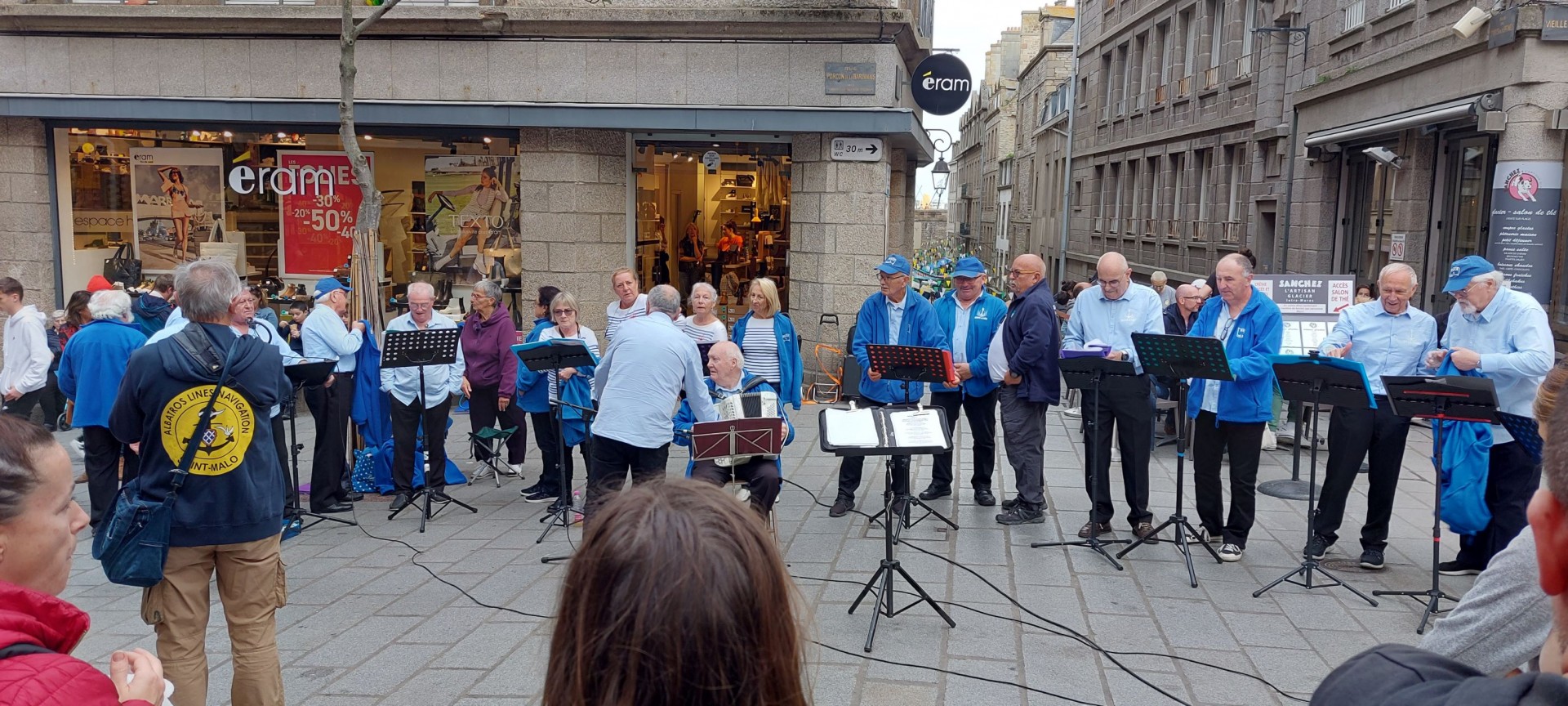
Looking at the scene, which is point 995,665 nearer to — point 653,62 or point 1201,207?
point 653,62

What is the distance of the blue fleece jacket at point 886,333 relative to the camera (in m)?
8.06

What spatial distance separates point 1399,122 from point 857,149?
24.8 ft

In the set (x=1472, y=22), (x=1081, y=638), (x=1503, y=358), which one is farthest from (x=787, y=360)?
(x=1472, y=22)

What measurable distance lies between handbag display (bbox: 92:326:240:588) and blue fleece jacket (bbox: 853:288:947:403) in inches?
195

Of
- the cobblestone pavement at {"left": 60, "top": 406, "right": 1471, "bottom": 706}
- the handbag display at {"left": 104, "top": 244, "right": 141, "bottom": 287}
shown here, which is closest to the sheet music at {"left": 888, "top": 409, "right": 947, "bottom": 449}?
the cobblestone pavement at {"left": 60, "top": 406, "right": 1471, "bottom": 706}

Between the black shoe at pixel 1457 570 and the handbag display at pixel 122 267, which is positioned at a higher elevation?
the handbag display at pixel 122 267

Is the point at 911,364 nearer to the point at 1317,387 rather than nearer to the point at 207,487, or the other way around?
the point at 1317,387

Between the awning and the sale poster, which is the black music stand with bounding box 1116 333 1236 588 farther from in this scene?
the sale poster

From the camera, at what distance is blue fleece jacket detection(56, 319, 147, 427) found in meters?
7.30

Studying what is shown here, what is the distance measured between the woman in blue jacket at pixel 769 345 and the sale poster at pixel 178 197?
355 inches

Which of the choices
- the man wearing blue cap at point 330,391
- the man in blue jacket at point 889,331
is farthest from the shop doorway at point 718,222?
the man in blue jacket at point 889,331

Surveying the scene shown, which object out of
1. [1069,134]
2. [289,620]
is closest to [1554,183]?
[289,620]

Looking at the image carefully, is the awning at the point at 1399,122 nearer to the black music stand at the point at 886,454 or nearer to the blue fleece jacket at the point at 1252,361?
the blue fleece jacket at the point at 1252,361

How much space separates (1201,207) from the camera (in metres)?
24.5
